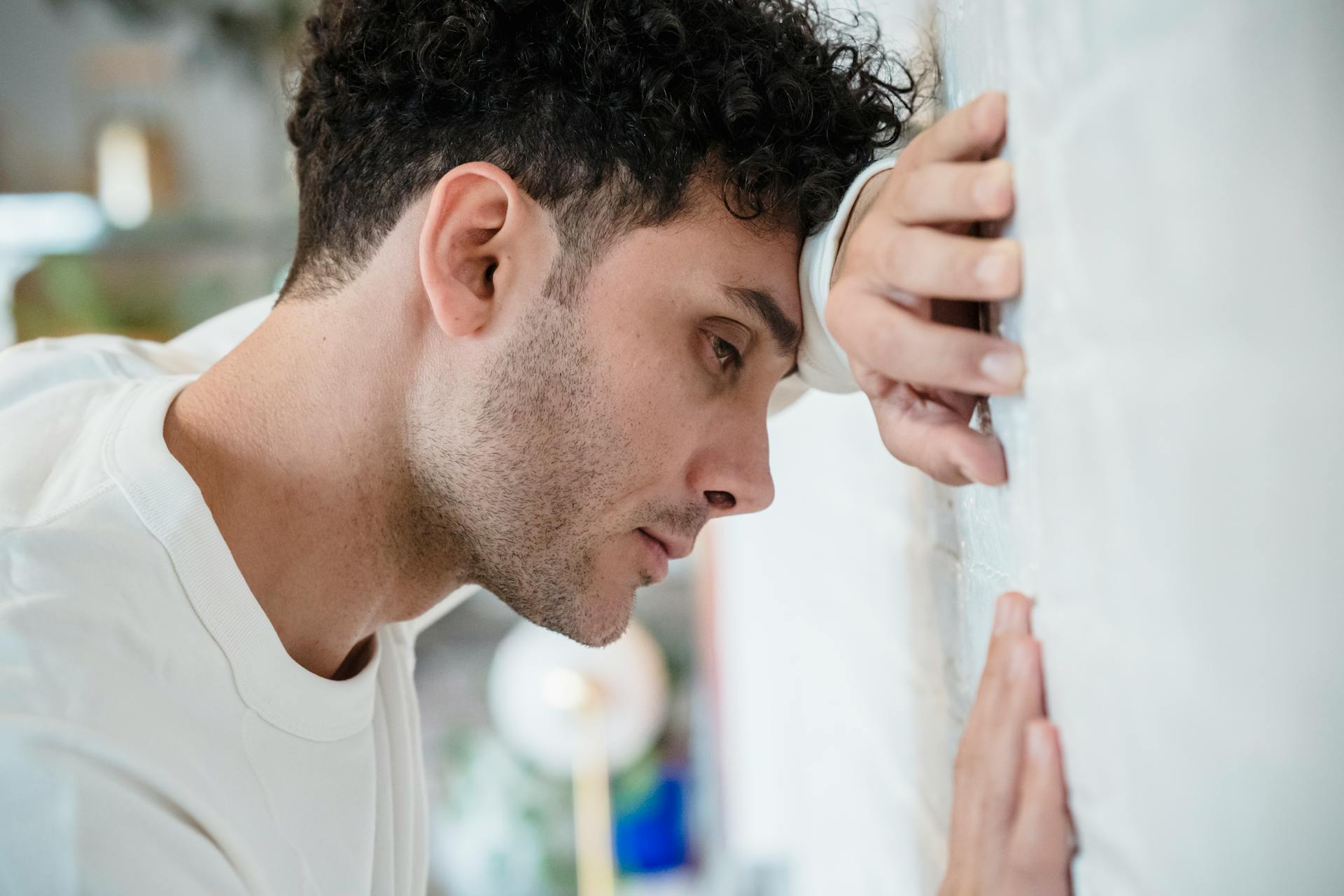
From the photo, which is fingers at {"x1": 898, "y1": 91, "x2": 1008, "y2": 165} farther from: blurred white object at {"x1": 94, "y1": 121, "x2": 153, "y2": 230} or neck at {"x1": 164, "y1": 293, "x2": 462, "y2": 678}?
blurred white object at {"x1": 94, "y1": 121, "x2": 153, "y2": 230}

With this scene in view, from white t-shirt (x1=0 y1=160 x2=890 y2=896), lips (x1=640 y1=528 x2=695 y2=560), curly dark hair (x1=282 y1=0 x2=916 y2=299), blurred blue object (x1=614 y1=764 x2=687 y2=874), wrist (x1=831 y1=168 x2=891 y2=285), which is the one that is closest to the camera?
white t-shirt (x1=0 y1=160 x2=890 y2=896)

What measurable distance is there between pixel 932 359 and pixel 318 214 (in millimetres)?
668

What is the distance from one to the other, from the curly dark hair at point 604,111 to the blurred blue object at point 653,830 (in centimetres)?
215

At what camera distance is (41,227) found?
271cm

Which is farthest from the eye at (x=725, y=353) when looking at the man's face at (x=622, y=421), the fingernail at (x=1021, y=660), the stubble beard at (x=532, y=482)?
the fingernail at (x=1021, y=660)

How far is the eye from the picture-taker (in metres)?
0.92

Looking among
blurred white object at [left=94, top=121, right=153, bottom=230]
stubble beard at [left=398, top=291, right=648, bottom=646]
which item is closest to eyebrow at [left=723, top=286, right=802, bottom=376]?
stubble beard at [left=398, top=291, right=648, bottom=646]

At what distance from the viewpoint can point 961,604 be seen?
2.55ft

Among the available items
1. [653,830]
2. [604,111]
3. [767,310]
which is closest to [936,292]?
[767,310]

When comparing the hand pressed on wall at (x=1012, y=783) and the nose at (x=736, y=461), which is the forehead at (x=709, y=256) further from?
the hand pressed on wall at (x=1012, y=783)

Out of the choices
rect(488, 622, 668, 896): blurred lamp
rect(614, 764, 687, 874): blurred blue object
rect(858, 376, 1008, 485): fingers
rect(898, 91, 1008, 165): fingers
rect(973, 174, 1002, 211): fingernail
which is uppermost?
rect(898, 91, 1008, 165): fingers

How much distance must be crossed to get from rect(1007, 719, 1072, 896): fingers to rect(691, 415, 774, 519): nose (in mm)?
457

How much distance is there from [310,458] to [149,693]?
26 cm

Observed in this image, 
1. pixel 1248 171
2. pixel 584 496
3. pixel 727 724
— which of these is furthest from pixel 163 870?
pixel 727 724
